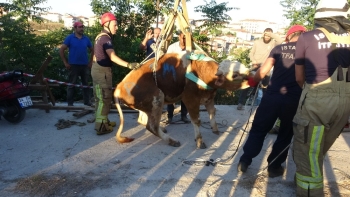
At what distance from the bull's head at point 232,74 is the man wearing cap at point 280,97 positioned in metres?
0.62

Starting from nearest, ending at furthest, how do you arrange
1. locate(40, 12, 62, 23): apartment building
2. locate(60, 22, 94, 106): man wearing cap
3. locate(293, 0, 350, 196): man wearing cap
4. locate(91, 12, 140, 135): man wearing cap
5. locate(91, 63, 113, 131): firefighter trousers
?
locate(293, 0, 350, 196): man wearing cap < locate(91, 12, 140, 135): man wearing cap < locate(91, 63, 113, 131): firefighter trousers < locate(60, 22, 94, 106): man wearing cap < locate(40, 12, 62, 23): apartment building

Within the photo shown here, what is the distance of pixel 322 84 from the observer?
3.02 metres

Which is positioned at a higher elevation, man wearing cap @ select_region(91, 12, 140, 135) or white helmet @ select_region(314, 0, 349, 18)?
white helmet @ select_region(314, 0, 349, 18)

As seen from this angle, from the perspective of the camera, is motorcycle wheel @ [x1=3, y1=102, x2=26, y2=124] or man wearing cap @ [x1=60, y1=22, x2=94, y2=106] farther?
man wearing cap @ [x1=60, y1=22, x2=94, y2=106]

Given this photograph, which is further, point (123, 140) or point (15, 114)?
point (15, 114)

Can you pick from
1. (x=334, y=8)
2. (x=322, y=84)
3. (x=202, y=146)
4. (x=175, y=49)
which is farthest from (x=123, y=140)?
(x=334, y=8)

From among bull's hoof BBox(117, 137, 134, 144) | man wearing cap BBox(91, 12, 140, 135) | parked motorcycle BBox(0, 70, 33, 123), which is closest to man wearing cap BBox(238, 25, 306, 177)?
bull's hoof BBox(117, 137, 134, 144)

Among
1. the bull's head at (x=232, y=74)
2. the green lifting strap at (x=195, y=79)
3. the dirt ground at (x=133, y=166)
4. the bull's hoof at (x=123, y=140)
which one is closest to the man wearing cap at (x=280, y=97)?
the dirt ground at (x=133, y=166)

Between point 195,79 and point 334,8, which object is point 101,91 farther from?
point 334,8

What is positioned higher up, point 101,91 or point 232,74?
point 232,74

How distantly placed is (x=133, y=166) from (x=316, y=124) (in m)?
2.51

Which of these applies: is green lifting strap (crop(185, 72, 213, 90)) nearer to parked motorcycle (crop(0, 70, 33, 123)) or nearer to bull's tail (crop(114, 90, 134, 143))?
bull's tail (crop(114, 90, 134, 143))

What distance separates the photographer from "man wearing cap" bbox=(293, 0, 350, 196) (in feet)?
9.78

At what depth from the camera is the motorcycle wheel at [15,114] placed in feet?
20.0
